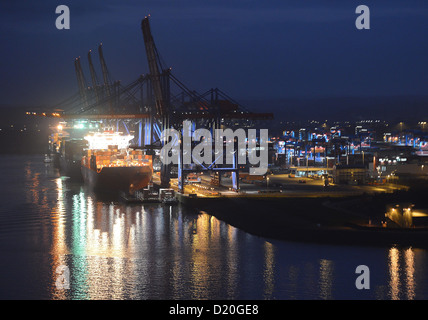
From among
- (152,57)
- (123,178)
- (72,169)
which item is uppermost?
(152,57)

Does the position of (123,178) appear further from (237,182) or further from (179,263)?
(179,263)

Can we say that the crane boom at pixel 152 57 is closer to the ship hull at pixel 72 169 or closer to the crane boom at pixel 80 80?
the ship hull at pixel 72 169

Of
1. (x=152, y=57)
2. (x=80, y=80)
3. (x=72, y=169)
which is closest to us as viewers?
(x=152, y=57)

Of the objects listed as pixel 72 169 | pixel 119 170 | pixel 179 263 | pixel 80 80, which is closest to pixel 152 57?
pixel 119 170

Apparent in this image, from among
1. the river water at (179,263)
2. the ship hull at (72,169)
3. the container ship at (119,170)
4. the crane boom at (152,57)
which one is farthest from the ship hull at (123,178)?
the ship hull at (72,169)

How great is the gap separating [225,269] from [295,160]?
5128 centimetres

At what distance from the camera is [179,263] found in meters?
20.4

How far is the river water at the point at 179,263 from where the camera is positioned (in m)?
17.2

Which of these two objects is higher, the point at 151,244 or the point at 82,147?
the point at 82,147

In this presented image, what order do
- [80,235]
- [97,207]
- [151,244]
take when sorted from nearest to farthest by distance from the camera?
[151,244] < [80,235] < [97,207]

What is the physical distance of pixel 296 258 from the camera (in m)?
20.5

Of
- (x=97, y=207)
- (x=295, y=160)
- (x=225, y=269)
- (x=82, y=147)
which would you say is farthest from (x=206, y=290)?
(x=295, y=160)
